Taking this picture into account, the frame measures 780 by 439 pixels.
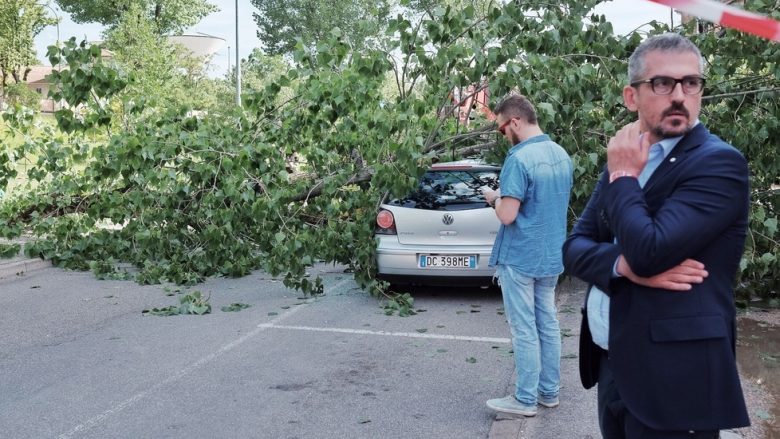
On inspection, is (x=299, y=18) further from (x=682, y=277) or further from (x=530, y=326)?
(x=682, y=277)

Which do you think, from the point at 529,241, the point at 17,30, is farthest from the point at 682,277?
the point at 17,30

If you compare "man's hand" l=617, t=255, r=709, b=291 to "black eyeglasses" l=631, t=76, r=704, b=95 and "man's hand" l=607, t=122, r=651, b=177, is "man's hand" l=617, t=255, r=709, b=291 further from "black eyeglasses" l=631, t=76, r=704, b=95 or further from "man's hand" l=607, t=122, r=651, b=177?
"black eyeglasses" l=631, t=76, r=704, b=95

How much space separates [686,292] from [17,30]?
47826 millimetres

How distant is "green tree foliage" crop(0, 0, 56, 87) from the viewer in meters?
42.2

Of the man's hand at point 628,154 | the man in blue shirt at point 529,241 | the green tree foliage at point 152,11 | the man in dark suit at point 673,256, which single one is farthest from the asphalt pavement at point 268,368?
the green tree foliage at point 152,11

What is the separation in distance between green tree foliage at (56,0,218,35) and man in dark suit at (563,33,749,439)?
42.7m

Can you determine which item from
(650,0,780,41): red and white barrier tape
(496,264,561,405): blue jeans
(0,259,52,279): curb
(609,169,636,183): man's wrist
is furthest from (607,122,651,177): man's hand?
(0,259,52,279): curb

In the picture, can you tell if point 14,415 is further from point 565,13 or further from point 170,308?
point 565,13

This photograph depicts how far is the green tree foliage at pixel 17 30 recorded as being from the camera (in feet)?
139

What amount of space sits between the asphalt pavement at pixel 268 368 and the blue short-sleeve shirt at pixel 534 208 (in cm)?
92

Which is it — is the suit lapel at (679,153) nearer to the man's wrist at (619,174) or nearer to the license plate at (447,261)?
the man's wrist at (619,174)

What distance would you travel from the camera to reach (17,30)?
43312 mm

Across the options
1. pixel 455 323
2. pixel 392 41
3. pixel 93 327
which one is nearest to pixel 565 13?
pixel 392 41

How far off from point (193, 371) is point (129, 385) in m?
0.49
